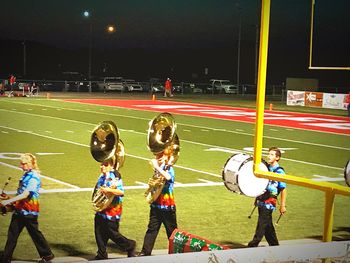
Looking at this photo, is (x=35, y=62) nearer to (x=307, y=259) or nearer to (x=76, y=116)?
(x=76, y=116)

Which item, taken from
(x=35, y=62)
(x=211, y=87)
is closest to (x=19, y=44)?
(x=35, y=62)

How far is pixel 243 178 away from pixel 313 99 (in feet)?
111

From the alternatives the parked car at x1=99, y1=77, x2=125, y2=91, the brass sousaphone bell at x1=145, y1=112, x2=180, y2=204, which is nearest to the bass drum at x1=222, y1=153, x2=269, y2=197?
the brass sousaphone bell at x1=145, y1=112, x2=180, y2=204

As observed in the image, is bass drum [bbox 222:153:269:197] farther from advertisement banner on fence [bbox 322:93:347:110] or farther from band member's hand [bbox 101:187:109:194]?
advertisement banner on fence [bbox 322:93:347:110]

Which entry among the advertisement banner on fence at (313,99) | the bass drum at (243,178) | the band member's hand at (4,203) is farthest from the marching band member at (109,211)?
the advertisement banner on fence at (313,99)

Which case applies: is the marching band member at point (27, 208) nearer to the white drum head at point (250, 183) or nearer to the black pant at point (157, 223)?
the black pant at point (157, 223)

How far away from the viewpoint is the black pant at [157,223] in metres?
7.63

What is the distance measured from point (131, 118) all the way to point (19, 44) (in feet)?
492

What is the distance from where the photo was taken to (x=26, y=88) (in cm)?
4803

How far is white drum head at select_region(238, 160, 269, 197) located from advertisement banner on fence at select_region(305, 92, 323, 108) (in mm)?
33103

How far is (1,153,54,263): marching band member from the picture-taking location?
723 cm

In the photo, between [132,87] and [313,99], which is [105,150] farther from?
[132,87]

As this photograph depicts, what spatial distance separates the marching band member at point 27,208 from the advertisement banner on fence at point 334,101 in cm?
3126

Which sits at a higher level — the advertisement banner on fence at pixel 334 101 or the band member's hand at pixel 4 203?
the band member's hand at pixel 4 203
